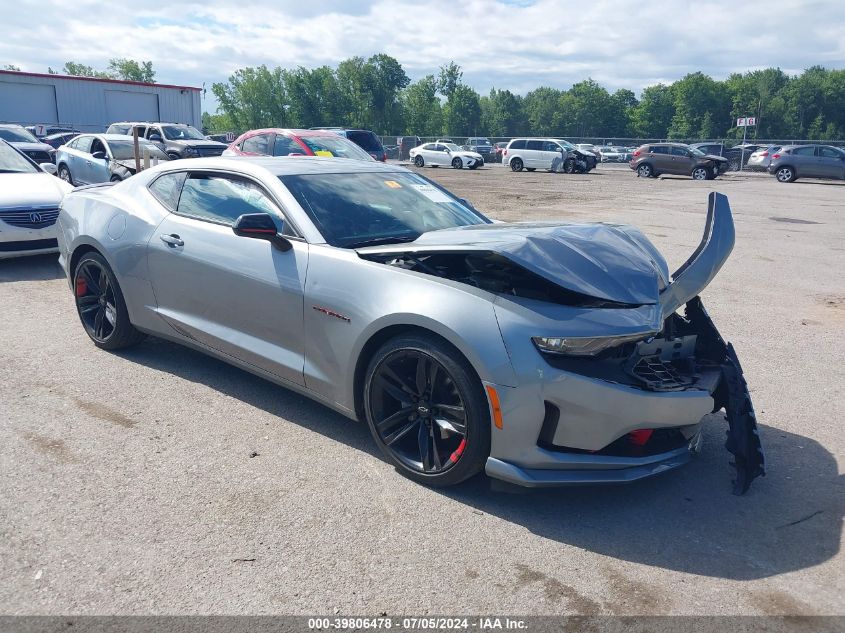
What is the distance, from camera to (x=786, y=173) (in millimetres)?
30469

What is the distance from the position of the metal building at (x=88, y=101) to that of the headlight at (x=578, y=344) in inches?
1712

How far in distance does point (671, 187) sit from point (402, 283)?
2495 cm

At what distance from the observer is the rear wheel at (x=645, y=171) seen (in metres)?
33.2

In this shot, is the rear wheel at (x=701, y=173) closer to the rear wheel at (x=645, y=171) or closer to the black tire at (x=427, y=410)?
the rear wheel at (x=645, y=171)

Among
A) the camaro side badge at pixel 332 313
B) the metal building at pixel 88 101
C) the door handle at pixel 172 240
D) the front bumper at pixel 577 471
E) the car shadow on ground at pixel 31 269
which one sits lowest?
the car shadow on ground at pixel 31 269

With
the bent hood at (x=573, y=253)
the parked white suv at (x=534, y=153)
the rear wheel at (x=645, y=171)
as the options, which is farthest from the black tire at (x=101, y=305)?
the parked white suv at (x=534, y=153)

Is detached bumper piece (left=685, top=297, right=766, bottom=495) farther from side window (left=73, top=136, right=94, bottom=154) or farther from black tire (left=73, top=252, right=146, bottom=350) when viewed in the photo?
side window (left=73, top=136, right=94, bottom=154)

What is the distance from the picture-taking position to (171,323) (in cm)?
479

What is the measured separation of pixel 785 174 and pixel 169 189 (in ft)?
103

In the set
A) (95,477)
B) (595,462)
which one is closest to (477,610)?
(595,462)

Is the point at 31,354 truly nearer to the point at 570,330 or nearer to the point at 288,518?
the point at 288,518

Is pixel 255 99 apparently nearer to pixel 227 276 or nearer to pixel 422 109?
pixel 422 109

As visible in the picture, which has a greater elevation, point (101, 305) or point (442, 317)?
point (442, 317)

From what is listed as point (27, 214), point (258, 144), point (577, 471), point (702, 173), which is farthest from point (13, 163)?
point (702, 173)
